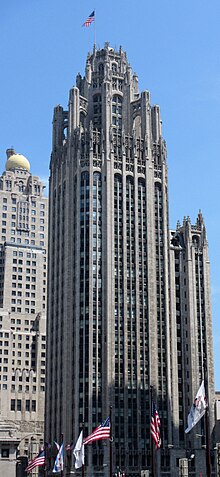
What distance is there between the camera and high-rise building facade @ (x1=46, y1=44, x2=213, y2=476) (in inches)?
6280

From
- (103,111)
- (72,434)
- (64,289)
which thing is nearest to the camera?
(72,434)

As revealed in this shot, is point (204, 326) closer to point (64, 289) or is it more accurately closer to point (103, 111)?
point (64, 289)

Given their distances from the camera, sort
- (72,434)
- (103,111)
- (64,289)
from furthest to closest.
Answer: (103,111), (64,289), (72,434)

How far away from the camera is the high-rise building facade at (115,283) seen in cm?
15950

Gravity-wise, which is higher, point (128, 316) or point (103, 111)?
point (103, 111)

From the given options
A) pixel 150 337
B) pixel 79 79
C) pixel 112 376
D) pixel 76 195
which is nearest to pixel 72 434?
pixel 112 376

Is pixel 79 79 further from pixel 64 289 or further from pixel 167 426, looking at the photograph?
pixel 167 426

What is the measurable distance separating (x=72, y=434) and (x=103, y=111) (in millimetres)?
73040

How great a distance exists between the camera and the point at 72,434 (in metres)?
158

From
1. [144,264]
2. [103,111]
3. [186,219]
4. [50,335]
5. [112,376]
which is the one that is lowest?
[112,376]

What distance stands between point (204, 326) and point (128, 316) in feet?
70.6

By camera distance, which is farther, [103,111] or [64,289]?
[103,111]

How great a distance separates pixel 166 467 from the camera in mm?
161125

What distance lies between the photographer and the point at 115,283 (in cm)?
16638
